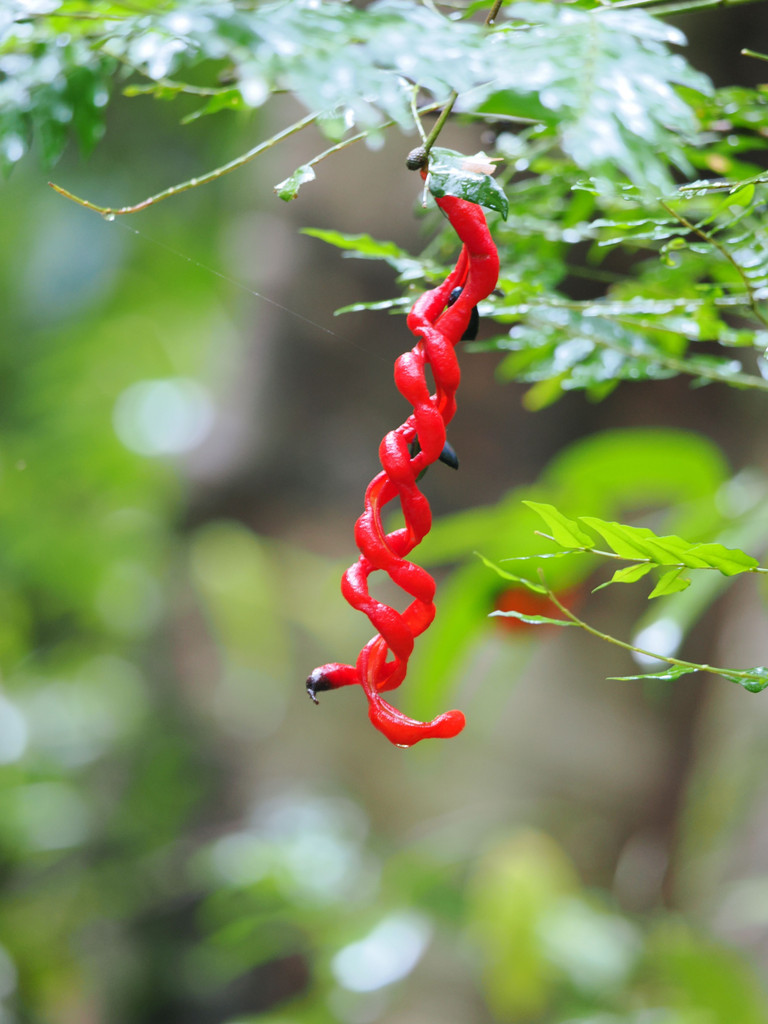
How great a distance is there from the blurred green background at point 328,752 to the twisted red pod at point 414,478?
0.72 m

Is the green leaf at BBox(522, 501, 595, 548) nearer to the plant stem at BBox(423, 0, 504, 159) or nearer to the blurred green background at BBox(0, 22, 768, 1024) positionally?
the plant stem at BBox(423, 0, 504, 159)

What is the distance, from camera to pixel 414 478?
44cm

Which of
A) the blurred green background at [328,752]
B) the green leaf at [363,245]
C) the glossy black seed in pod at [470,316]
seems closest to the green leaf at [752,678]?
the glossy black seed in pod at [470,316]

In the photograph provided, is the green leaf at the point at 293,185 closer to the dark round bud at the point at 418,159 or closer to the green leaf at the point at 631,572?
the dark round bud at the point at 418,159

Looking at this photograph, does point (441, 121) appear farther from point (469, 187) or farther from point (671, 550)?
point (671, 550)

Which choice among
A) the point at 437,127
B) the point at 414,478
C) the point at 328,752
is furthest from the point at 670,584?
the point at 328,752

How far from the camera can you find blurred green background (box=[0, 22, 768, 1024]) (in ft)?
5.13

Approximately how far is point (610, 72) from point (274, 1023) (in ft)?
5.24

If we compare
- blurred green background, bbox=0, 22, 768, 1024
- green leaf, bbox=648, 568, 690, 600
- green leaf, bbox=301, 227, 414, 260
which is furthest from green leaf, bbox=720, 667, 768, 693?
blurred green background, bbox=0, 22, 768, 1024

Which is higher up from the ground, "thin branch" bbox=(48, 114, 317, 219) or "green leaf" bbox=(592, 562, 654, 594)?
"thin branch" bbox=(48, 114, 317, 219)

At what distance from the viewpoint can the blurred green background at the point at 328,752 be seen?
1.56m

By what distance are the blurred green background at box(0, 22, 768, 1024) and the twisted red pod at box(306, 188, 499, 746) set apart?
0.72m

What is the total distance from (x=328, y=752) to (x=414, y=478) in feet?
5.31

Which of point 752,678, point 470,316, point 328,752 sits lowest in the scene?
point 328,752
